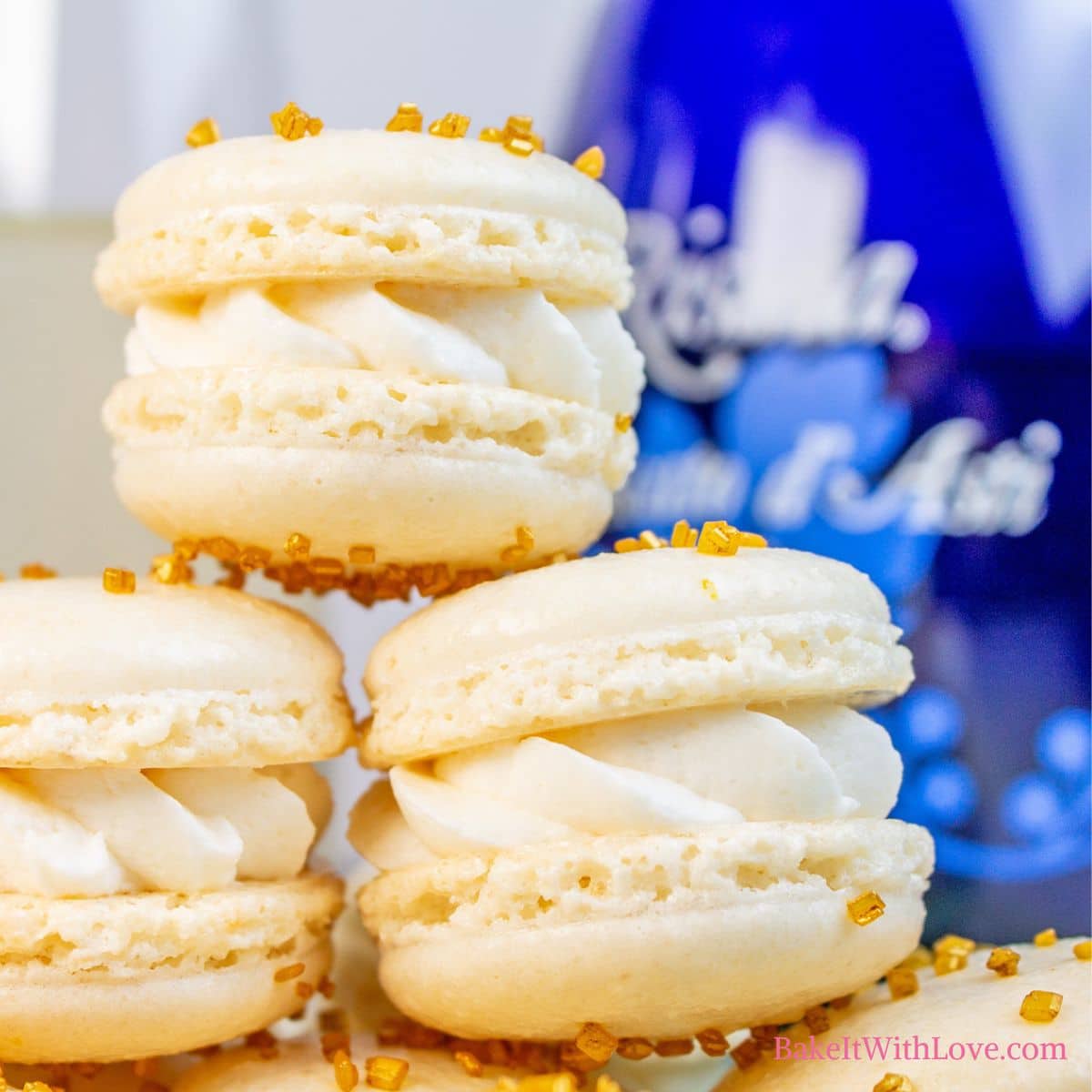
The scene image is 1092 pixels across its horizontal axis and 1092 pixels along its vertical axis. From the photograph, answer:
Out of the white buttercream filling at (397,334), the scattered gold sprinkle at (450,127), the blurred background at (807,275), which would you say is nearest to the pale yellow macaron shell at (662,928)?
the white buttercream filling at (397,334)

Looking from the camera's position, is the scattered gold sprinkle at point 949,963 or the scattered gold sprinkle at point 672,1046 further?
the scattered gold sprinkle at point 949,963

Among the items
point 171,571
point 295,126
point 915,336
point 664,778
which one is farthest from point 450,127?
point 915,336

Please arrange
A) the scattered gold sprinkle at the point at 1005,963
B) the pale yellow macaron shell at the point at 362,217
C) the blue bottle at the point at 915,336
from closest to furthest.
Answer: the pale yellow macaron shell at the point at 362,217, the scattered gold sprinkle at the point at 1005,963, the blue bottle at the point at 915,336

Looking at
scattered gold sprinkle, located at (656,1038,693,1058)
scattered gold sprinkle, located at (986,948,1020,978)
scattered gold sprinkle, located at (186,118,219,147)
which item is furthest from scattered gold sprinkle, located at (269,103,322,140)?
scattered gold sprinkle, located at (986,948,1020,978)

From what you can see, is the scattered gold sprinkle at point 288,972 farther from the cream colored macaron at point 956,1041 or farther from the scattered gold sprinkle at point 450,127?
the scattered gold sprinkle at point 450,127

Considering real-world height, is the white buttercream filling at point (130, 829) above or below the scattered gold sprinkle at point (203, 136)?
below

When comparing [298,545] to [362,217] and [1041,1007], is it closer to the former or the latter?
[362,217]

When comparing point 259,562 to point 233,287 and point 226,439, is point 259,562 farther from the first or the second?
point 233,287
